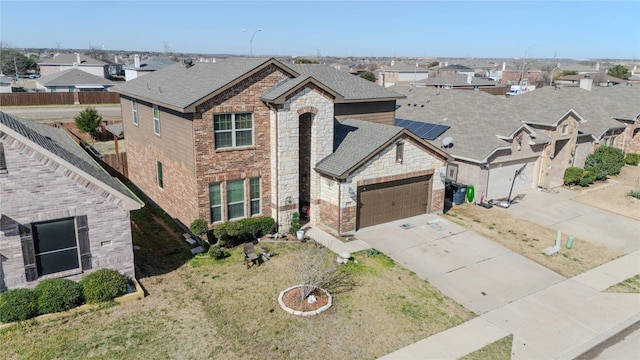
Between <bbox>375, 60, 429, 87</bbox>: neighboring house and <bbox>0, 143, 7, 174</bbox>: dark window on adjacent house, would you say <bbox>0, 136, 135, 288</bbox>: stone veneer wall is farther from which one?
<bbox>375, 60, 429, 87</bbox>: neighboring house

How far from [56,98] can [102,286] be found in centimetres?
4958

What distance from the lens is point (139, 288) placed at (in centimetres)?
1451

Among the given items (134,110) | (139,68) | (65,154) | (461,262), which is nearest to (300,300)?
(461,262)

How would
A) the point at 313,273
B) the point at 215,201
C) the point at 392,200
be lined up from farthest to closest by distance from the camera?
the point at 392,200
the point at 215,201
the point at 313,273

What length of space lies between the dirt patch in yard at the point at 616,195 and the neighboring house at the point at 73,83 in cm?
5902

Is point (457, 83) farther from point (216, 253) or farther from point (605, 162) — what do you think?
point (216, 253)

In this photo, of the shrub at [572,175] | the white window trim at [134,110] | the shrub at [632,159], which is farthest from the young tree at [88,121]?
the shrub at [632,159]

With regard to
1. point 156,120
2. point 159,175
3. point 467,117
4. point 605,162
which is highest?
point 156,120

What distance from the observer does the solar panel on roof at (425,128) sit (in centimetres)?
2855

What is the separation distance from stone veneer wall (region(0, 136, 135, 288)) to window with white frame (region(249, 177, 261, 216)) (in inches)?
256

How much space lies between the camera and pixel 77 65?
254ft

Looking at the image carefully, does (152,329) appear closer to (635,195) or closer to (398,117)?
(398,117)

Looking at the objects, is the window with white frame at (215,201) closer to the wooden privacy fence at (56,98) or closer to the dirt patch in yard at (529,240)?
the dirt patch in yard at (529,240)

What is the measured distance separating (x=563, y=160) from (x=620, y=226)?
8477 mm
